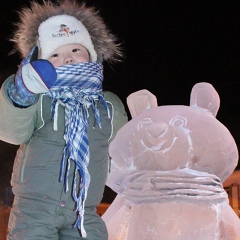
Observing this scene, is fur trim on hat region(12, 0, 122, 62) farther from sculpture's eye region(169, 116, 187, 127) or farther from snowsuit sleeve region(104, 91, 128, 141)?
sculpture's eye region(169, 116, 187, 127)

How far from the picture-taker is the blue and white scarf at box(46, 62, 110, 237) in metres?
1.99

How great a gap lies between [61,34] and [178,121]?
0.78 m

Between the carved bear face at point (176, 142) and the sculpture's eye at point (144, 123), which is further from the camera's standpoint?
the sculpture's eye at point (144, 123)

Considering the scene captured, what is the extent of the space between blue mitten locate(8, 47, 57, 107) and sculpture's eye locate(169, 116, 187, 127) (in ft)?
3.16

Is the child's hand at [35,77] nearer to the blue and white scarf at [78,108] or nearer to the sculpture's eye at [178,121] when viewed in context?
the blue and white scarf at [78,108]

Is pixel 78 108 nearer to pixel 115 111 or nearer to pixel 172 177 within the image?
pixel 115 111

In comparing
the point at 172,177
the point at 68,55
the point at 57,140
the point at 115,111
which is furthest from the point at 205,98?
the point at 57,140

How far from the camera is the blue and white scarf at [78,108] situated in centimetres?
199

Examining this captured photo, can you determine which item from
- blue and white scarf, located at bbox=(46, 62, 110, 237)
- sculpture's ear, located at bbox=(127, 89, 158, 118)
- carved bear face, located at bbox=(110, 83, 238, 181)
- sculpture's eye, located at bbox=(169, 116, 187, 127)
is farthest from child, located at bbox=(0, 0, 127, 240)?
sculpture's ear, located at bbox=(127, 89, 158, 118)

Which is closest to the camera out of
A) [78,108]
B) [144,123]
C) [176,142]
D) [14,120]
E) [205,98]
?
[14,120]

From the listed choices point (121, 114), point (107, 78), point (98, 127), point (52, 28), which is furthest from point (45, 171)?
point (107, 78)

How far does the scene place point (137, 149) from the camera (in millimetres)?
2658

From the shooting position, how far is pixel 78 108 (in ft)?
6.84

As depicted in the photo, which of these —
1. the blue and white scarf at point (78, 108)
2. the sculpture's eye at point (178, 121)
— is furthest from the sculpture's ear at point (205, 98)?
the blue and white scarf at point (78, 108)
